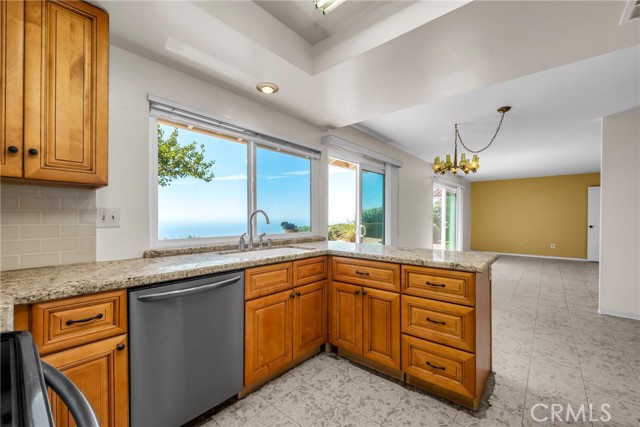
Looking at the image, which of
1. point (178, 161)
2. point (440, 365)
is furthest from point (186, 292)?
point (440, 365)

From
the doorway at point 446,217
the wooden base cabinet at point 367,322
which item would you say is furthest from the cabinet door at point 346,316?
the doorway at point 446,217

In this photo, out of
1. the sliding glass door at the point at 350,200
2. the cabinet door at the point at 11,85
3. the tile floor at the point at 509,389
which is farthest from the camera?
the sliding glass door at the point at 350,200

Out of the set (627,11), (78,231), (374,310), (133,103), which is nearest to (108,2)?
(133,103)

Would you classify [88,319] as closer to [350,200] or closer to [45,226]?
[45,226]

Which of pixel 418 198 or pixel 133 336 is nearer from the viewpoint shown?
pixel 133 336

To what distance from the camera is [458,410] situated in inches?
63.9

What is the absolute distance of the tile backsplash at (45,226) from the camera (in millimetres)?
1348

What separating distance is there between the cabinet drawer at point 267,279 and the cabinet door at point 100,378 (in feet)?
2.19

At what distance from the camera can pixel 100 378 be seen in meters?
1.14

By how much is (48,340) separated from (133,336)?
0.95 feet

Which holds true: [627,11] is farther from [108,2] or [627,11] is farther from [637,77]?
[108,2]

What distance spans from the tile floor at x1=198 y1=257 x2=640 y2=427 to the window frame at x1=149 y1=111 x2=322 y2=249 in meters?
1.18

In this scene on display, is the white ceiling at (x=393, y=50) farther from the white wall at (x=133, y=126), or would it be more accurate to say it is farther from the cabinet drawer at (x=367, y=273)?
the cabinet drawer at (x=367, y=273)

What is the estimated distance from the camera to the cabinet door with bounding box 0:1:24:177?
1104 mm
